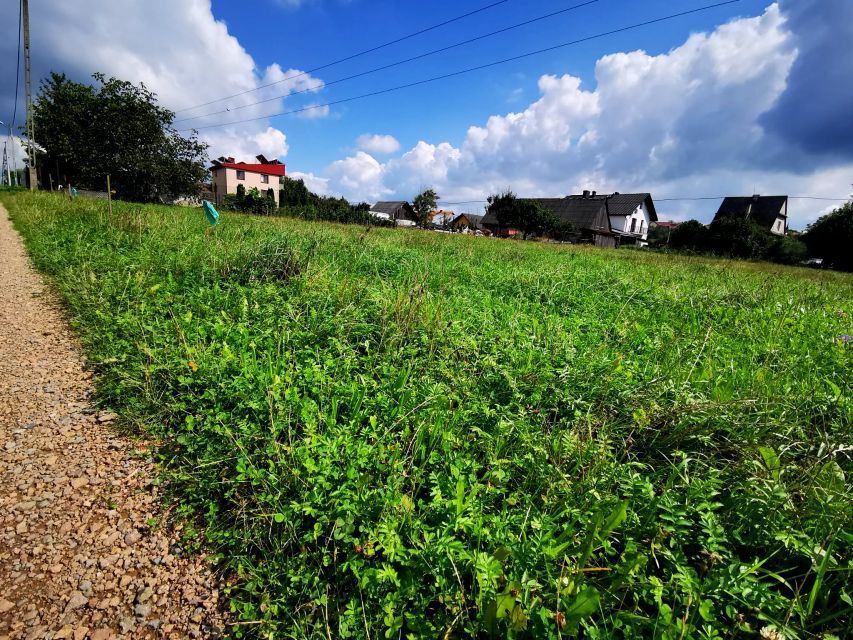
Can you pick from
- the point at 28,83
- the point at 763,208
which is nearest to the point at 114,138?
the point at 28,83

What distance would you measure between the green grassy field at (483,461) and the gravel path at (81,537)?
142 mm

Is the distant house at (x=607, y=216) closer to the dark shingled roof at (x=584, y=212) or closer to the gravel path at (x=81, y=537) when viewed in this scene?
the dark shingled roof at (x=584, y=212)

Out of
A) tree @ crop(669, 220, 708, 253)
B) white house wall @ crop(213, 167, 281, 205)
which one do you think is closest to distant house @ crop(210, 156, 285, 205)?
white house wall @ crop(213, 167, 281, 205)

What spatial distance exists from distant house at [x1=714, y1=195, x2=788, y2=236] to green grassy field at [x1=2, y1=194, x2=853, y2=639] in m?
49.5

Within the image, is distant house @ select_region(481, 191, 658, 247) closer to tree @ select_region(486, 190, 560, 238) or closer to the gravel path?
tree @ select_region(486, 190, 560, 238)

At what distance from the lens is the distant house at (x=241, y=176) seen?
171ft

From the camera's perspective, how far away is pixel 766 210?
136 ft

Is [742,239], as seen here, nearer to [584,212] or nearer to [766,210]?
[584,212]

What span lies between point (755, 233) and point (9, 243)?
139ft

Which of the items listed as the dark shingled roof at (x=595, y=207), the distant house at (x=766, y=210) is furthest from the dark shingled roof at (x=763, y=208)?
the dark shingled roof at (x=595, y=207)

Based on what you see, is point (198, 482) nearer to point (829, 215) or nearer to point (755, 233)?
point (755, 233)

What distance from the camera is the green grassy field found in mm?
1334

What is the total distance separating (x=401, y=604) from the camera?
1386 millimetres

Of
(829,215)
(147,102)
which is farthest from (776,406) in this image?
(829,215)
